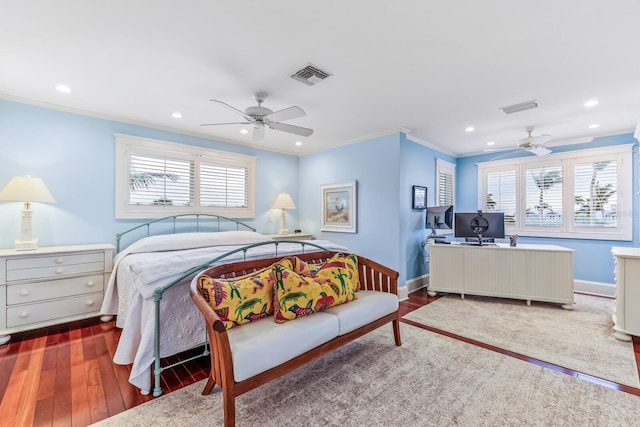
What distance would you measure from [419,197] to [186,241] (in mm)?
3803

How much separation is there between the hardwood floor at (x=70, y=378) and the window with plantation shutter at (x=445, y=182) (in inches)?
125

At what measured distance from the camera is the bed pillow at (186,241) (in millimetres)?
3496

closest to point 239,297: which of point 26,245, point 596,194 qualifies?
point 26,245

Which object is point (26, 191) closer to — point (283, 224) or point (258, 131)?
point (258, 131)

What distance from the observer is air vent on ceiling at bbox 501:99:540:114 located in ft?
10.9

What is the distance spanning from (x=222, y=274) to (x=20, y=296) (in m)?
2.42

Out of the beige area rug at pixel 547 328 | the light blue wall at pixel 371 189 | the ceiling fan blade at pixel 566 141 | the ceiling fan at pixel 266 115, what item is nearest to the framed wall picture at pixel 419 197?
the light blue wall at pixel 371 189

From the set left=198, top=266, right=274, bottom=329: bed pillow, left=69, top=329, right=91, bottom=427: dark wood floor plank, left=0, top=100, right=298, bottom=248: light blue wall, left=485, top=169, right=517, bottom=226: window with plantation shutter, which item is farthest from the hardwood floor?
left=485, top=169, right=517, bottom=226: window with plantation shutter

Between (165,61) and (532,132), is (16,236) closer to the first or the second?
(165,61)

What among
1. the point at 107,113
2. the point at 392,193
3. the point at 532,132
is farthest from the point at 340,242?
the point at 107,113

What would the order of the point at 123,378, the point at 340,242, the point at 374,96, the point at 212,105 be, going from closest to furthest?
1. the point at 123,378
2. the point at 374,96
3. the point at 212,105
4. the point at 340,242

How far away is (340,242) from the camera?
5340 millimetres

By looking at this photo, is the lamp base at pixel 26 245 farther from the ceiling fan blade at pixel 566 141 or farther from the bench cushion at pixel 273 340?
the ceiling fan blade at pixel 566 141

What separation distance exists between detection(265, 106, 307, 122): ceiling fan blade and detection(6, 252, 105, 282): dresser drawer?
8.80ft
